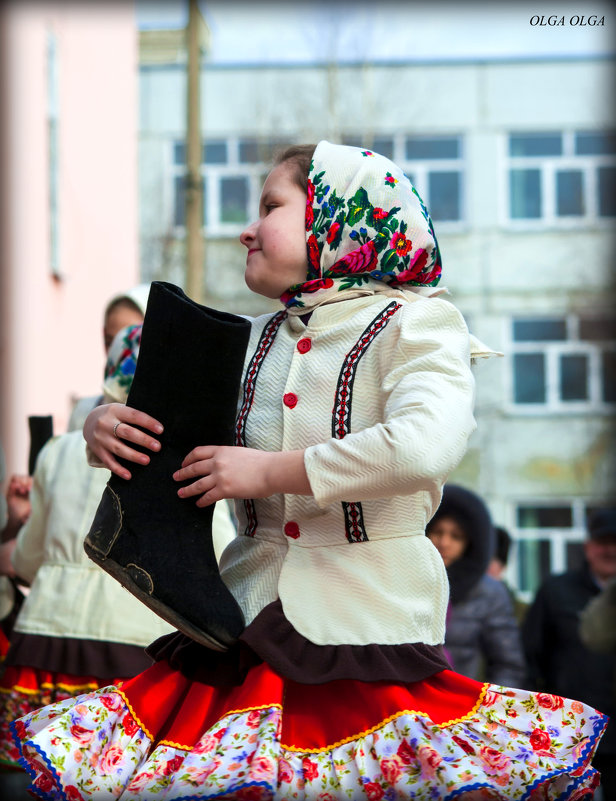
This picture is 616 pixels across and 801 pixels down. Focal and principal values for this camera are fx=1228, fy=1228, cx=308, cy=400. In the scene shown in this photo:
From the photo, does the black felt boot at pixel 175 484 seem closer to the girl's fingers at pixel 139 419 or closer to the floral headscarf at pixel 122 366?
the girl's fingers at pixel 139 419

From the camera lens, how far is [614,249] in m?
20.8

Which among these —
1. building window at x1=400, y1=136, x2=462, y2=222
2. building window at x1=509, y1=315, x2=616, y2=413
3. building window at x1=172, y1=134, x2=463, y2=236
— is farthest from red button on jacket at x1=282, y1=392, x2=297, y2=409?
building window at x1=400, y1=136, x2=462, y2=222

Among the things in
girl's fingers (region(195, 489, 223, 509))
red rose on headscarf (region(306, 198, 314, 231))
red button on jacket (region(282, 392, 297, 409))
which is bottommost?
girl's fingers (region(195, 489, 223, 509))

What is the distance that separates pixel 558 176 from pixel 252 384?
20795 millimetres

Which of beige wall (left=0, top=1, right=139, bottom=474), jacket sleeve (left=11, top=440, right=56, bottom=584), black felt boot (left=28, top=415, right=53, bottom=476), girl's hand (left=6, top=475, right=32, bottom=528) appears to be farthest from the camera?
beige wall (left=0, top=1, right=139, bottom=474)

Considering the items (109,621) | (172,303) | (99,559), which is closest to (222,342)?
(172,303)

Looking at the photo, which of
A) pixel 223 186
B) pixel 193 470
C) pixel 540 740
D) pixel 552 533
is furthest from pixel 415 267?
pixel 223 186

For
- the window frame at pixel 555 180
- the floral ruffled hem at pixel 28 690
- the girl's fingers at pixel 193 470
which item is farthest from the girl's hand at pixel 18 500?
the window frame at pixel 555 180

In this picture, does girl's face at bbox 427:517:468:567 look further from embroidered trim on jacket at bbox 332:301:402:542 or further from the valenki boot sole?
the valenki boot sole

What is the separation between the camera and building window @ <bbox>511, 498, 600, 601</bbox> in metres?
22.1

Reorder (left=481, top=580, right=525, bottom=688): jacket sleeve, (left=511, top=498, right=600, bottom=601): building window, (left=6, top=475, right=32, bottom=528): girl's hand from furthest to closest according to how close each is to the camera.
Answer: (left=511, top=498, right=600, bottom=601): building window
(left=481, top=580, right=525, bottom=688): jacket sleeve
(left=6, top=475, right=32, bottom=528): girl's hand

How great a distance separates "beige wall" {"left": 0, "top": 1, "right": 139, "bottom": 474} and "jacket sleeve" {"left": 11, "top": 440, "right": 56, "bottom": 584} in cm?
678

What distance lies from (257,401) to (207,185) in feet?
68.2

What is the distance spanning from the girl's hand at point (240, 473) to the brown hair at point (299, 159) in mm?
612
